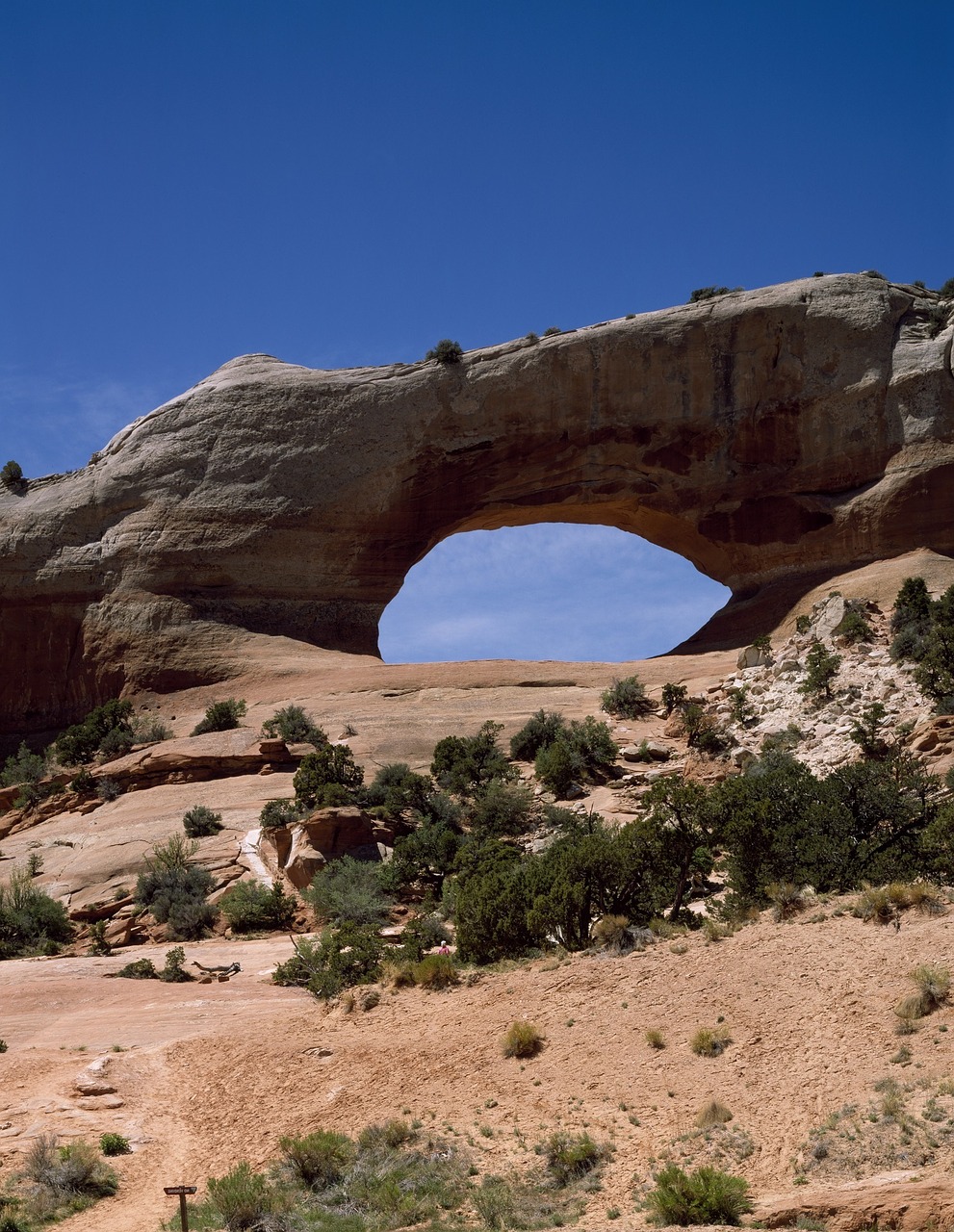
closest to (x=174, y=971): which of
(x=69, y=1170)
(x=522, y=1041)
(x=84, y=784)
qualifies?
(x=522, y=1041)

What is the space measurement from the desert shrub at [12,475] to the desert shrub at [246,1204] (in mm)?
36020

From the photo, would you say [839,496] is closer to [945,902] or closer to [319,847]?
[319,847]

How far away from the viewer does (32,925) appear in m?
21.4

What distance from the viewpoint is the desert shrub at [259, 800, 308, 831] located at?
2372cm

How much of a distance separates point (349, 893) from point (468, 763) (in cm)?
657

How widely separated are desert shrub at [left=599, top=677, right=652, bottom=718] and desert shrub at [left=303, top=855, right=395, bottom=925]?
29.2ft

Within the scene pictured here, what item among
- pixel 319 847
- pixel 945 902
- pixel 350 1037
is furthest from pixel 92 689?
pixel 945 902

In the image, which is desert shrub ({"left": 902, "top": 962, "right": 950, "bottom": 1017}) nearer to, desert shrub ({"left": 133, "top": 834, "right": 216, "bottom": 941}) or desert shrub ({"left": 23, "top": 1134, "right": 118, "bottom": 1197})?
desert shrub ({"left": 23, "top": 1134, "right": 118, "bottom": 1197})

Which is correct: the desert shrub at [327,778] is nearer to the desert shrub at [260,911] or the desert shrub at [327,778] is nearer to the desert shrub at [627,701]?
the desert shrub at [260,911]

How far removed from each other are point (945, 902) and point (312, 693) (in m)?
22.4

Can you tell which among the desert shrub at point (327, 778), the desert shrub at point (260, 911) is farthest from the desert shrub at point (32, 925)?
the desert shrub at point (327, 778)

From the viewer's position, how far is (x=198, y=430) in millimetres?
41281

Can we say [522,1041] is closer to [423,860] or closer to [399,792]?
[423,860]

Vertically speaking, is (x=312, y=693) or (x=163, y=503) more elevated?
(x=163, y=503)
